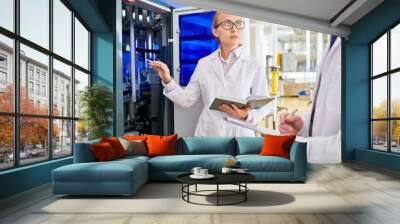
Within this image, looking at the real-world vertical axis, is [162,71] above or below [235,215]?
above

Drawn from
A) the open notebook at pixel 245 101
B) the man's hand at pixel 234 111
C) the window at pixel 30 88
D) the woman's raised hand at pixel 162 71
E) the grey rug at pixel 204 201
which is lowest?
the grey rug at pixel 204 201

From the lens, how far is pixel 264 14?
8.43 m

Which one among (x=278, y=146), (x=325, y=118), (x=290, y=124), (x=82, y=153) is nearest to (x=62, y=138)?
(x=82, y=153)

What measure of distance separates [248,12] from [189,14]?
198cm

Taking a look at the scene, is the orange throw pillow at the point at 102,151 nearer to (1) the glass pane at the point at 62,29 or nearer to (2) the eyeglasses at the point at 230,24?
(1) the glass pane at the point at 62,29

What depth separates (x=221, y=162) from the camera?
19.7 ft

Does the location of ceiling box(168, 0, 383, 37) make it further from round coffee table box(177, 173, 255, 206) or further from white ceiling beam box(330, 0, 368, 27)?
round coffee table box(177, 173, 255, 206)

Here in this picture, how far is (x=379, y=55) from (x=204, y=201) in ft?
21.1

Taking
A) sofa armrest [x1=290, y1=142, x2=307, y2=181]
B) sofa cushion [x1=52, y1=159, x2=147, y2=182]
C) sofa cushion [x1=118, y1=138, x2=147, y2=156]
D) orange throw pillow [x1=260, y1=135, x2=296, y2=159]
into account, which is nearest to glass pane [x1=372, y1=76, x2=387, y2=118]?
orange throw pillow [x1=260, y1=135, x2=296, y2=159]

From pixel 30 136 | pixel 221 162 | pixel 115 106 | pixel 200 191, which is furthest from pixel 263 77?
pixel 30 136

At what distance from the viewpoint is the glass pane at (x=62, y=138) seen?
22.0ft

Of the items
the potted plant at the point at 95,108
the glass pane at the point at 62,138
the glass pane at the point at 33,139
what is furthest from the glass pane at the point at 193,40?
the glass pane at the point at 33,139

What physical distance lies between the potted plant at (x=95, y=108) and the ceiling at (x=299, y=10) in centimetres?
246

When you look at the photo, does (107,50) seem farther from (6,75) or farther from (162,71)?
(6,75)
